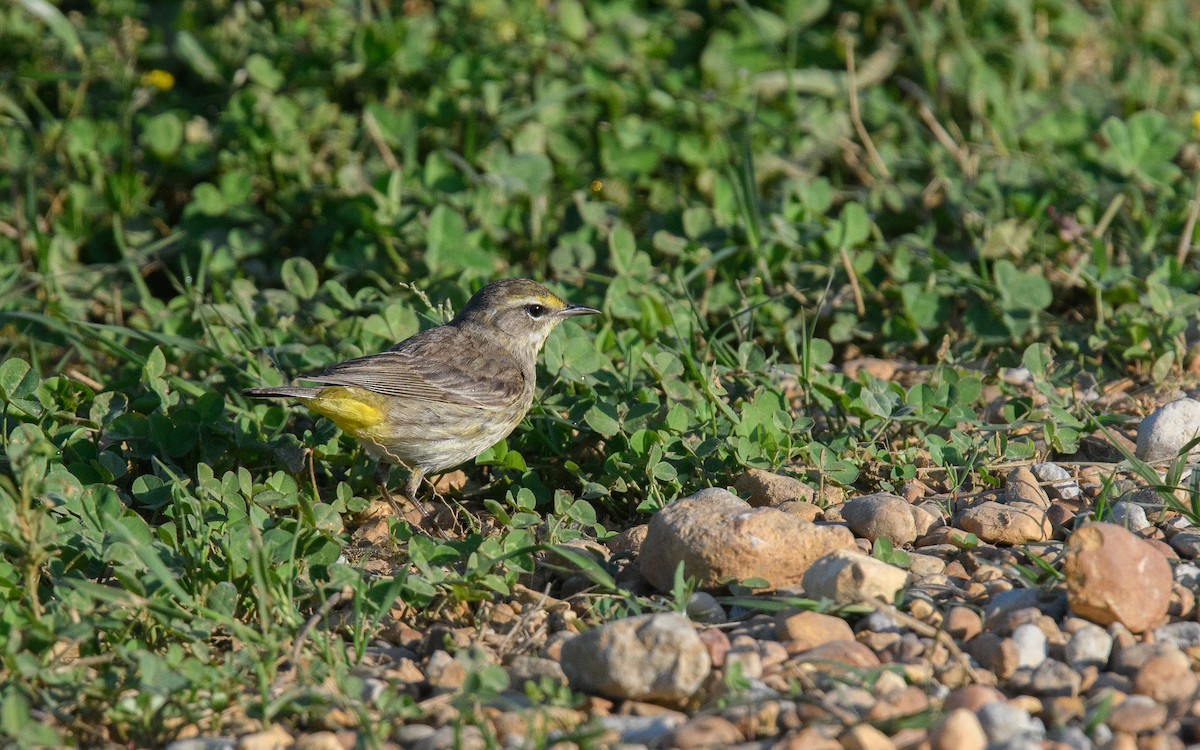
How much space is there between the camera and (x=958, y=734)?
3592 mm

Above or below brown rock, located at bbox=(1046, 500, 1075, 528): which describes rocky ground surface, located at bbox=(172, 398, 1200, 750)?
above

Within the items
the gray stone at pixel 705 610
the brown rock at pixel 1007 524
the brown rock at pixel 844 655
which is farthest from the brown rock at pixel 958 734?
the brown rock at pixel 1007 524

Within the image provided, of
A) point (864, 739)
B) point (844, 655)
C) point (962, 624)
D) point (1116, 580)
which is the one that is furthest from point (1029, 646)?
point (864, 739)

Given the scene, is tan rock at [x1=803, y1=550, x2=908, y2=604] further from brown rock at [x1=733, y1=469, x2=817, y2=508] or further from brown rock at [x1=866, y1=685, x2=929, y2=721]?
brown rock at [x1=733, y1=469, x2=817, y2=508]

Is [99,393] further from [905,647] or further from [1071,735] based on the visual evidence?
[1071,735]

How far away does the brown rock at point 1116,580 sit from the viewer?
4.13 metres

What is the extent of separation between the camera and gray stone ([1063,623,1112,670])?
160 inches

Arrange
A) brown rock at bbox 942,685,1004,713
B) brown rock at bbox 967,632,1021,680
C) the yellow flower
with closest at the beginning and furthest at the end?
brown rock at bbox 942,685,1004,713
brown rock at bbox 967,632,1021,680
the yellow flower

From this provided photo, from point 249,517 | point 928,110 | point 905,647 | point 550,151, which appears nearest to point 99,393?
point 249,517

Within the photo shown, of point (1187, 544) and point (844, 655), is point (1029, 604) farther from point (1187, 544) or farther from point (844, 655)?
point (1187, 544)

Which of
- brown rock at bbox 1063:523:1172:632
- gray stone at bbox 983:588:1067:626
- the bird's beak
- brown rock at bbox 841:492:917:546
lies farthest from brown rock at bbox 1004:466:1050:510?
the bird's beak

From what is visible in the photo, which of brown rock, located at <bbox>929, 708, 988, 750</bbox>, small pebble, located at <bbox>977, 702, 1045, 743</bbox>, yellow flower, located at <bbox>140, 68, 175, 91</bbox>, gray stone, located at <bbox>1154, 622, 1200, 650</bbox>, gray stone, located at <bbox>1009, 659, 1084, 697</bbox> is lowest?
gray stone, located at <bbox>1154, 622, 1200, 650</bbox>

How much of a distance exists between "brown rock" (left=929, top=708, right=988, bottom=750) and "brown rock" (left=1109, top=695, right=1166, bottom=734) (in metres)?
0.40

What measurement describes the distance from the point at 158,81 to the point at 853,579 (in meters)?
5.99
